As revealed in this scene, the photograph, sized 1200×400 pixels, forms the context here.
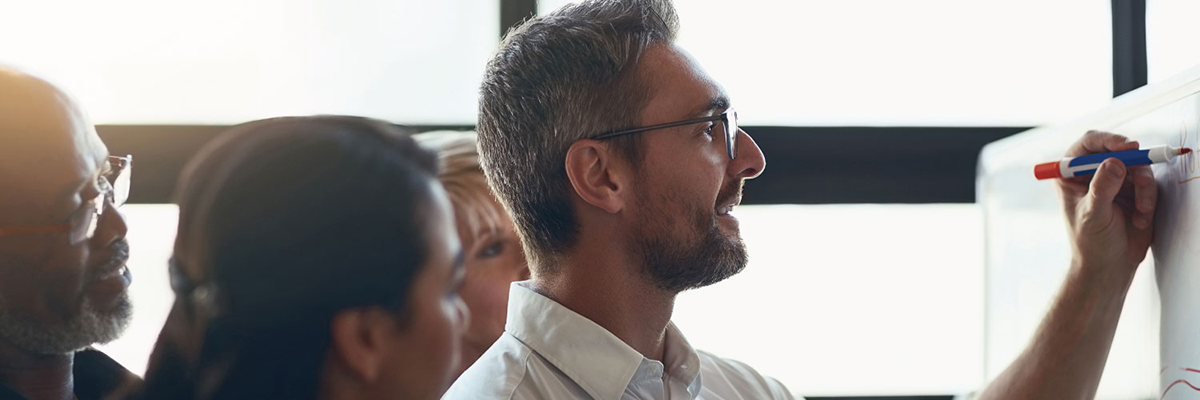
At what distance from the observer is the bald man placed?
1.46 meters

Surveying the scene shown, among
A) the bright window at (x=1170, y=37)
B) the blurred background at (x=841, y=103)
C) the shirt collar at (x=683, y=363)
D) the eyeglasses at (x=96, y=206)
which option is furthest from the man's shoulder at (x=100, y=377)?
the bright window at (x=1170, y=37)

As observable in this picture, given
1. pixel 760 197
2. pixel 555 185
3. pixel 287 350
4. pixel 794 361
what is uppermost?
pixel 555 185

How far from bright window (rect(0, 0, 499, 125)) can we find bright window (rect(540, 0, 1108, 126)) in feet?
1.73

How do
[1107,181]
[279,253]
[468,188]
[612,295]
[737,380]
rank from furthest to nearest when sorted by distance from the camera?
[468,188], [279,253], [737,380], [612,295], [1107,181]

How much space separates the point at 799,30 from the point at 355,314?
1.12m

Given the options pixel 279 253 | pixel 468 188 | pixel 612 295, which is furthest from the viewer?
pixel 468 188

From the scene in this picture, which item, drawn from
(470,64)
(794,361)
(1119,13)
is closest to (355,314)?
(470,64)

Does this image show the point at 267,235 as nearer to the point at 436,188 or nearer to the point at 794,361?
the point at 436,188

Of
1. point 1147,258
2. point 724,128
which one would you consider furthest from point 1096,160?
point 724,128

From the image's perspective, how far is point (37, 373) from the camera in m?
1.48

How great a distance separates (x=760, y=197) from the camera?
6.20ft

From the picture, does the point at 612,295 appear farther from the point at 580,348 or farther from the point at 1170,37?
the point at 1170,37

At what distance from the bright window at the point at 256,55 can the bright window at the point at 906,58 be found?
53 centimetres

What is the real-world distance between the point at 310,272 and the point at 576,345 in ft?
2.38
